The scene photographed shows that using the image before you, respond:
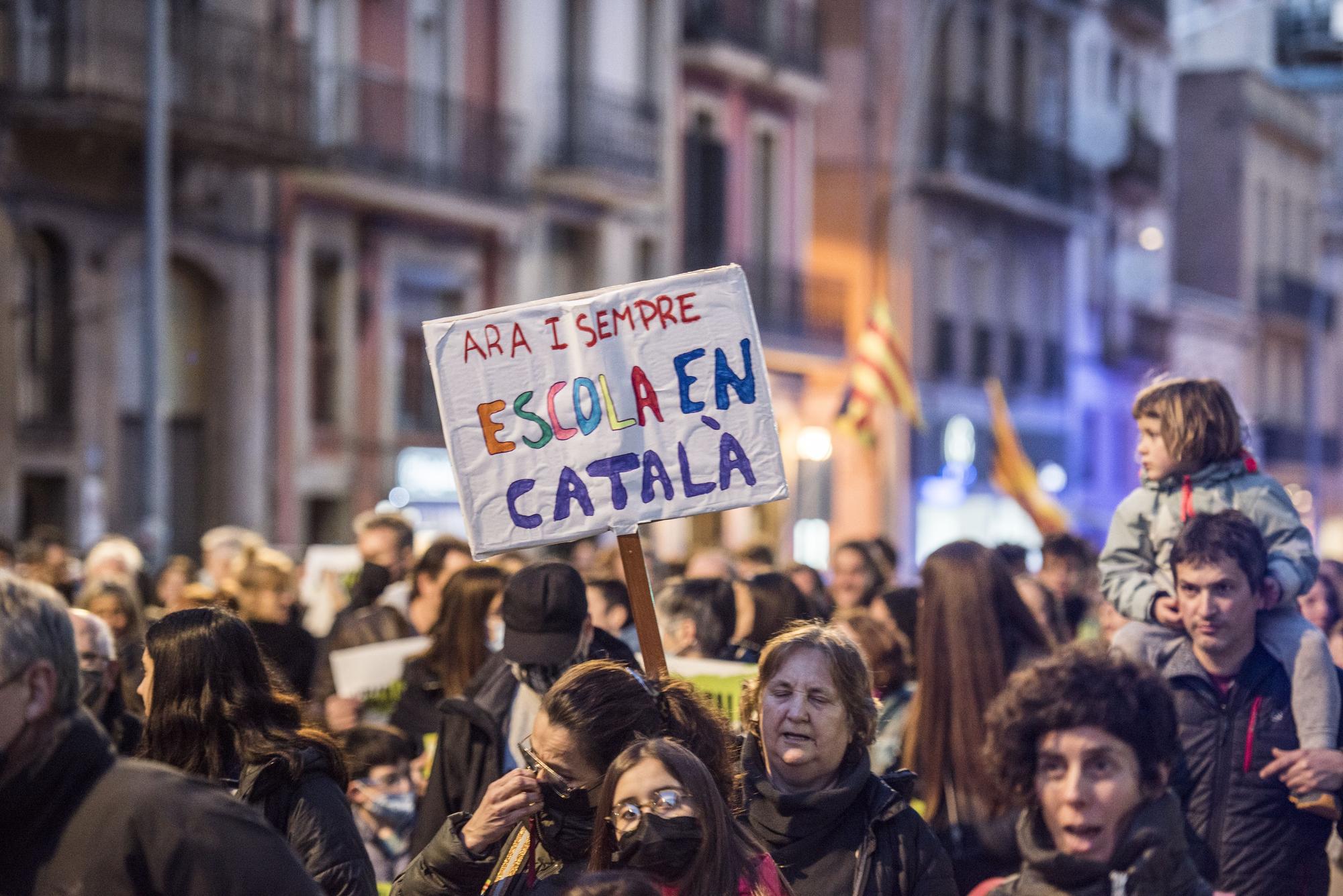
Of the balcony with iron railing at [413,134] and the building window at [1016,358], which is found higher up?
the balcony with iron railing at [413,134]

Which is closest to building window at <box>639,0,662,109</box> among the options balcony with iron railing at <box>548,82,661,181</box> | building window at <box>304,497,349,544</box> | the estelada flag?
balcony with iron railing at <box>548,82,661,181</box>

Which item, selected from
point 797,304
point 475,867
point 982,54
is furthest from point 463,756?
point 982,54

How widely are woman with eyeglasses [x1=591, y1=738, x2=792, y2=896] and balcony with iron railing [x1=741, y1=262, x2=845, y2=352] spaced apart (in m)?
25.3

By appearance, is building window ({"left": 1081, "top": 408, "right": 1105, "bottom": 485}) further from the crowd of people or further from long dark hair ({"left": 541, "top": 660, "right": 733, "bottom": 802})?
long dark hair ({"left": 541, "top": 660, "right": 733, "bottom": 802})

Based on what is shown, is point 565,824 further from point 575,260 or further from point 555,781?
point 575,260

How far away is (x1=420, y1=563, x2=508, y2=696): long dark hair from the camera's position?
22.8 feet

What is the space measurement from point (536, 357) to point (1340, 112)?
186 feet

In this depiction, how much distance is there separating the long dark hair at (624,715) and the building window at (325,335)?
1866 centimetres

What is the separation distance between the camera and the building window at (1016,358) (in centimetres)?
3800

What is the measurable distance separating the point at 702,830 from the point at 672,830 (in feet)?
0.19

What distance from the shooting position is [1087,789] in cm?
335

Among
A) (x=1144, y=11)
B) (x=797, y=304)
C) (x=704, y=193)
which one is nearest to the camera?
(x=704, y=193)

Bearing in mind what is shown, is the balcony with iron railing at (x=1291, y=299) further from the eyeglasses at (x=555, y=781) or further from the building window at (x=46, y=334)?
the eyeglasses at (x=555, y=781)

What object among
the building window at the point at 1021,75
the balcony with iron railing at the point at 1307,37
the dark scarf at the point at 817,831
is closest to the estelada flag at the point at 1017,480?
the dark scarf at the point at 817,831
